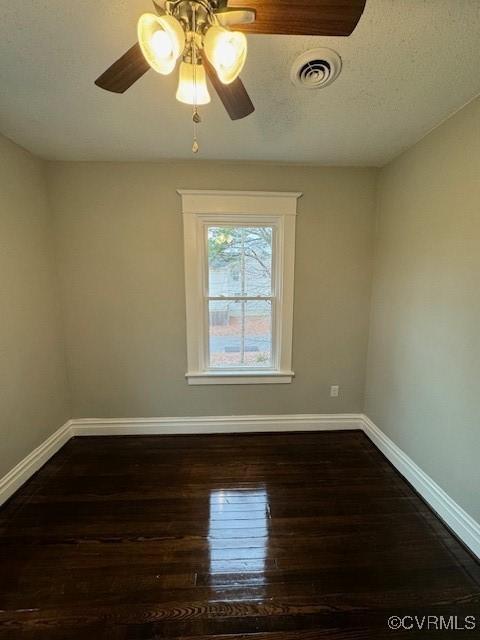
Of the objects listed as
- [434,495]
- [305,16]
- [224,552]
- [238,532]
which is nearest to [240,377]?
[238,532]

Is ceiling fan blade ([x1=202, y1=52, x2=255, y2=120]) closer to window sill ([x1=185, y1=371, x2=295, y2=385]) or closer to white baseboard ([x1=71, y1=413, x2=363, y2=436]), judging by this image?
window sill ([x1=185, y1=371, x2=295, y2=385])

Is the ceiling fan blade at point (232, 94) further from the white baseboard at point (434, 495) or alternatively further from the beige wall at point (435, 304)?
the white baseboard at point (434, 495)

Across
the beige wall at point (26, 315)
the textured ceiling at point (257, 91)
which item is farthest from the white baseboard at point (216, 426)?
the textured ceiling at point (257, 91)

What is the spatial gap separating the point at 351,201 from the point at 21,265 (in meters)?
2.68

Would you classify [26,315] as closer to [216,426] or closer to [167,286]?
[167,286]

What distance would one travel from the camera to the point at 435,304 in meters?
1.82

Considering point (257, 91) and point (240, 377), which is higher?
point (257, 91)

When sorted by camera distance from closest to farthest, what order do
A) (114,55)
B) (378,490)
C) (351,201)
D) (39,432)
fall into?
(114,55), (378,490), (39,432), (351,201)

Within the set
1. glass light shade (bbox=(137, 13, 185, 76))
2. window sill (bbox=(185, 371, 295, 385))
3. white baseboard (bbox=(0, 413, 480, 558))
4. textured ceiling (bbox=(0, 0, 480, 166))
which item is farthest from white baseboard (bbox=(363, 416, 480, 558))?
glass light shade (bbox=(137, 13, 185, 76))

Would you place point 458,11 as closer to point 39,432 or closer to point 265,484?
point 265,484

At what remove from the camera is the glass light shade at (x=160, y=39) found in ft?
2.57

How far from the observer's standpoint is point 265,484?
201cm

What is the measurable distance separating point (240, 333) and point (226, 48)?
2012mm

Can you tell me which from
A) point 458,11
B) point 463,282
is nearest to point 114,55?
point 458,11
